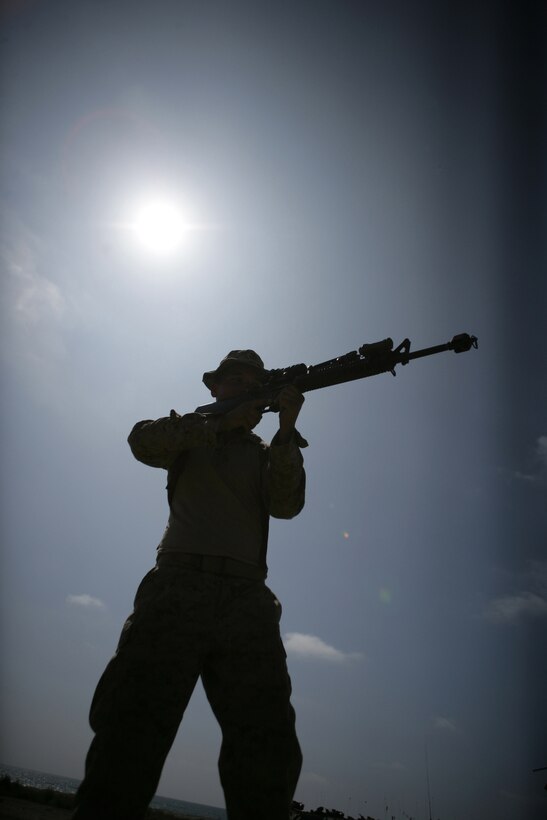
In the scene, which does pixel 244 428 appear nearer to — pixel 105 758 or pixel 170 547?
pixel 170 547

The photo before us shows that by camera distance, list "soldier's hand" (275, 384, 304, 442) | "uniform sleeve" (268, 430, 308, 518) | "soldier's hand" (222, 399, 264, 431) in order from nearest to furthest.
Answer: "uniform sleeve" (268, 430, 308, 518) < "soldier's hand" (275, 384, 304, 442) < "soldier's hand" (222, 399, 264, 431)

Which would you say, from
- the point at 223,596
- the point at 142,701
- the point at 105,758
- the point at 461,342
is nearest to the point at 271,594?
the point at 223,596

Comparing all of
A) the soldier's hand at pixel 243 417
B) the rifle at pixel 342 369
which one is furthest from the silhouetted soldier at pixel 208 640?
the rifle at pixel 342 369

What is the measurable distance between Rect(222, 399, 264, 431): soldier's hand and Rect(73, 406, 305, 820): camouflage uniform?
4.05ft

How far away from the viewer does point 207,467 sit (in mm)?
3834

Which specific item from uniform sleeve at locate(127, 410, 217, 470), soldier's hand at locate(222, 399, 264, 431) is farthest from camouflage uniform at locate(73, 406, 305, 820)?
soldier's hand at locate(222, 399, 264, 431)

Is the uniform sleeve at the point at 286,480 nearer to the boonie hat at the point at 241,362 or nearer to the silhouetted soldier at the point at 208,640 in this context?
the silhouetted soldier at the point at 208,640

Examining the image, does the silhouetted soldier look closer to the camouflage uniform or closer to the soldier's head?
the camouflage uniform

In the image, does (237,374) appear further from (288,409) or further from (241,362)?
(288,409)

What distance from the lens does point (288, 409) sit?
391 cm

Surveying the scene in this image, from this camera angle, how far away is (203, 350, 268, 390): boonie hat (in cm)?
470

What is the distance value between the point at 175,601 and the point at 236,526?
0.72 m

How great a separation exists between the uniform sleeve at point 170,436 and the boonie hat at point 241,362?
3.54ft

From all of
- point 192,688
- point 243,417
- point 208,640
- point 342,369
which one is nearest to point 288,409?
point 243,417
